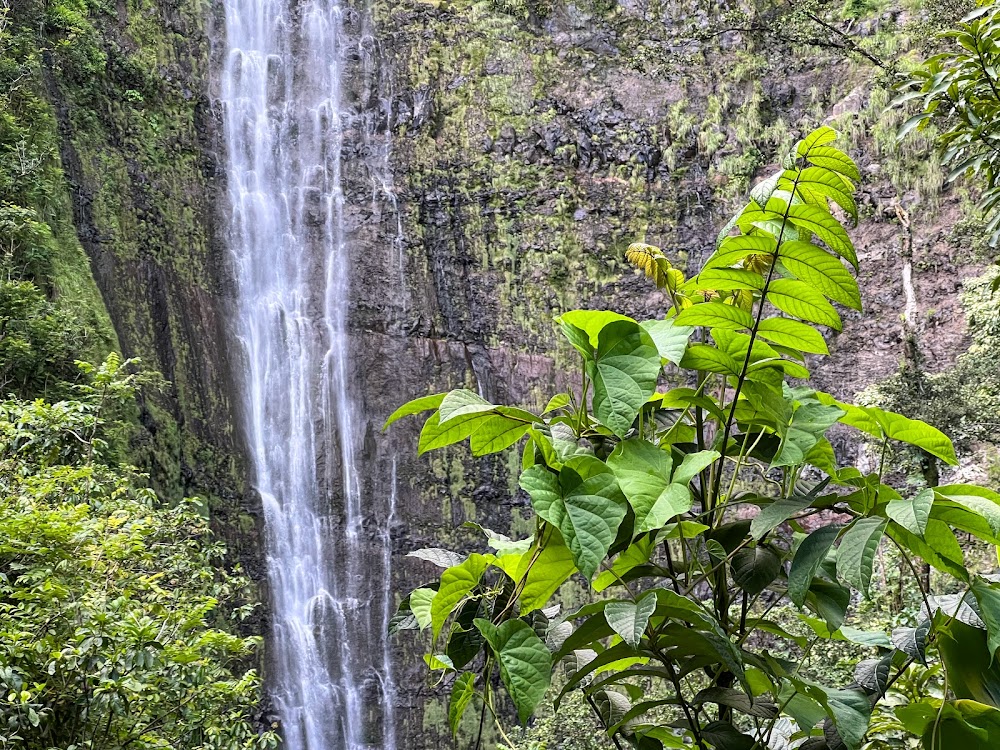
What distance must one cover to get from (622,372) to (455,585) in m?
0.23

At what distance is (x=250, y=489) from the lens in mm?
9906

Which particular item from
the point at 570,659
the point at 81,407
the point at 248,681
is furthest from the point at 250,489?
the point at 570,659

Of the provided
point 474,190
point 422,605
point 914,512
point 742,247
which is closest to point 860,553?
point 914,512

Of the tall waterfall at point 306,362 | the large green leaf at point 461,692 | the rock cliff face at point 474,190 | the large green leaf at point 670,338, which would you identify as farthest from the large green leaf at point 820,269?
the tall waterfall at point 306,362

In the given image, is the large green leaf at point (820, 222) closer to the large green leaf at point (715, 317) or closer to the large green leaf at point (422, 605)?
the large green leaf at point (715, 317)

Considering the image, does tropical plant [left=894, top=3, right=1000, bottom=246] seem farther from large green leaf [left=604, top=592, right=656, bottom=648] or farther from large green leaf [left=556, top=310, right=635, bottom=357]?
large green leaf [left=604, top=592, right=656, bottom=648]

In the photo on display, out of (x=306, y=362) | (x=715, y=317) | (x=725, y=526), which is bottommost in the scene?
(x=306, y=362)

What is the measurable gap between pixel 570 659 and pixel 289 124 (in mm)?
11674

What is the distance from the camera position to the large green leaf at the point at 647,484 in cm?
54

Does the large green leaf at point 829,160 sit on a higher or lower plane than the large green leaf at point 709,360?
higher

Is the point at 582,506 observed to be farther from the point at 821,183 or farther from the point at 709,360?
the point at 821,183

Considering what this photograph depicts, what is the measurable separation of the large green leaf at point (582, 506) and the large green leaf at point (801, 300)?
229mm

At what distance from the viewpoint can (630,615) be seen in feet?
1.83

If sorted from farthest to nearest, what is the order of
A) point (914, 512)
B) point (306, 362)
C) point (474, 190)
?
point (474, 190)
point (306, 362)
point (914, 512)
